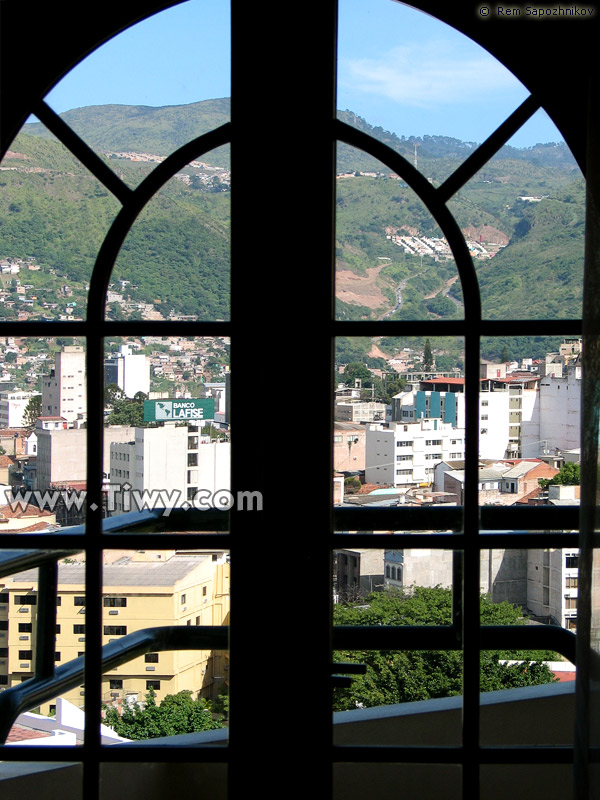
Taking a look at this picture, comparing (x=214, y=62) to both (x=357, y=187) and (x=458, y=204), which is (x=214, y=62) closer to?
(x=357, y=187)

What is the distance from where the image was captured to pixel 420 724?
58.8 inches

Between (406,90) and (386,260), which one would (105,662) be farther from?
(406,90)

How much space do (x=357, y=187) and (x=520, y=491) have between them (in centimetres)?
66

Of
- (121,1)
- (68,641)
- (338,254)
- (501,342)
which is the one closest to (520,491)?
(501,342)

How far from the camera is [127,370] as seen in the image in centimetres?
138

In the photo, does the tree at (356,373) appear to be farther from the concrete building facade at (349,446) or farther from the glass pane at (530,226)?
the glass pane at (530,226)

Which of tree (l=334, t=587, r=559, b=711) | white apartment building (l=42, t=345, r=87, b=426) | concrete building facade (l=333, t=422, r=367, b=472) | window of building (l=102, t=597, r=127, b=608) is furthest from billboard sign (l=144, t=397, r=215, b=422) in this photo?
tree (l=334, t=587, r=559, b=711)

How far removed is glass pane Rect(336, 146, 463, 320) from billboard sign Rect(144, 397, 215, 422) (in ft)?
1.00

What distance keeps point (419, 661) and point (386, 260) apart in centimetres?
80

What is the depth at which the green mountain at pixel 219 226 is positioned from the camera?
4.45 feet

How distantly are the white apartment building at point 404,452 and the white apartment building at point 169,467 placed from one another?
0.28 m

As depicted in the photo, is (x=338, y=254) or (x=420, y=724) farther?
(x=420, y=724)

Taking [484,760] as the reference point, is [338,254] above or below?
above

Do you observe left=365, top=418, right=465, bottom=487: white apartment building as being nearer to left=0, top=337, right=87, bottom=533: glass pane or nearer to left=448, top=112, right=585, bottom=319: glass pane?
left=448, top=112, right=585, bottom=319: glass pane
